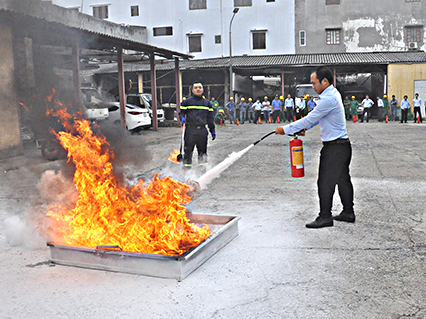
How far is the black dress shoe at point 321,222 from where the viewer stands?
5273 mm

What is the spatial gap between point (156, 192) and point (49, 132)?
119 inches

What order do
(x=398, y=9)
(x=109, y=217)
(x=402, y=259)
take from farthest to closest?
(x=398, y=9), (x=109, y=217), (x=402, y=259)

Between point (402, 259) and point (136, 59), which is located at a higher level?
point (136, 59)

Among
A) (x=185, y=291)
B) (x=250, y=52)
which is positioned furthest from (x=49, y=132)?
(x=250, y=52)

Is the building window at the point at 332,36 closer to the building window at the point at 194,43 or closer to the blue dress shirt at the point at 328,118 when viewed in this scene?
the building window at the point at 194,43

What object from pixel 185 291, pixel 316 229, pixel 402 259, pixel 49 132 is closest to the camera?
pixel 185 291

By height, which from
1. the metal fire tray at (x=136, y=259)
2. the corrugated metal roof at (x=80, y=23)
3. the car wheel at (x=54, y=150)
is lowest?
the metal fire tray at (x=136, y=259)

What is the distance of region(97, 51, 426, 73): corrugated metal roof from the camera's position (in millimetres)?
31641

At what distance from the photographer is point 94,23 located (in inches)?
1371

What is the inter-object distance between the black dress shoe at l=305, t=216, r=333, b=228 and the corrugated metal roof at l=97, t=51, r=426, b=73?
27.0 metres

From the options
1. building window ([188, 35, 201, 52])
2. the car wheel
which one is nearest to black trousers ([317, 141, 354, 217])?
the car wheel

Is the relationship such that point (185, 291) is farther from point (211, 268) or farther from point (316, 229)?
point (316, 229)

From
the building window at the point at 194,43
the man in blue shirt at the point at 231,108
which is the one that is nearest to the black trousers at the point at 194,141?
the man in blue shirt at the point at 231,108

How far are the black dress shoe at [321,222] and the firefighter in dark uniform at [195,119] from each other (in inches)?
135
